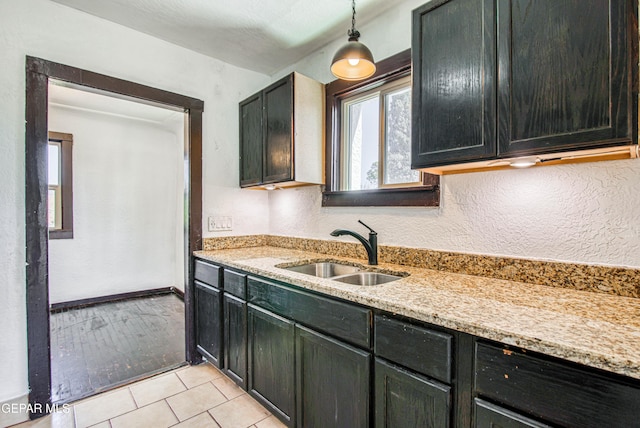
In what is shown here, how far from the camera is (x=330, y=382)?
1.36 m

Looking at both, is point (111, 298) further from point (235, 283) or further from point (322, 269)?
point (322, 269)

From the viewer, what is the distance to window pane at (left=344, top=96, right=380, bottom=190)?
84.9 inches

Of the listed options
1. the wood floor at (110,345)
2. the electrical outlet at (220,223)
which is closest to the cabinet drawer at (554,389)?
the electrical outlet at (220,223)

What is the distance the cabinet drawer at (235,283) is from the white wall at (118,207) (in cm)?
250

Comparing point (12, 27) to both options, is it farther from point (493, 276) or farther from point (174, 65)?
point (493, 276)

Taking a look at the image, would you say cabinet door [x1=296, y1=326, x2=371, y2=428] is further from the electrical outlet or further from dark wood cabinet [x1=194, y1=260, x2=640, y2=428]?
the electrical outlet

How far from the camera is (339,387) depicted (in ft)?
4.31

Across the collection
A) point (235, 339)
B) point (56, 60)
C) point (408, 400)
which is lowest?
point (235, 339)

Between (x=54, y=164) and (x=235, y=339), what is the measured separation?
3498mm

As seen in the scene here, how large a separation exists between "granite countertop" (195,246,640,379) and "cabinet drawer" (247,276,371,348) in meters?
0.06

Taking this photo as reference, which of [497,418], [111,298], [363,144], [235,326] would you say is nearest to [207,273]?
[235,326]

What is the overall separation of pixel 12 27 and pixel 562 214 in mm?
3086

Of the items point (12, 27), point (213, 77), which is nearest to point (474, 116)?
point (213, 77)

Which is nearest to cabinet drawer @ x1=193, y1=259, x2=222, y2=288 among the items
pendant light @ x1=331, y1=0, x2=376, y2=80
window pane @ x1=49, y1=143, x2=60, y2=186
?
pendant light @ x1=331, y1=0, x2=376, y2=80
